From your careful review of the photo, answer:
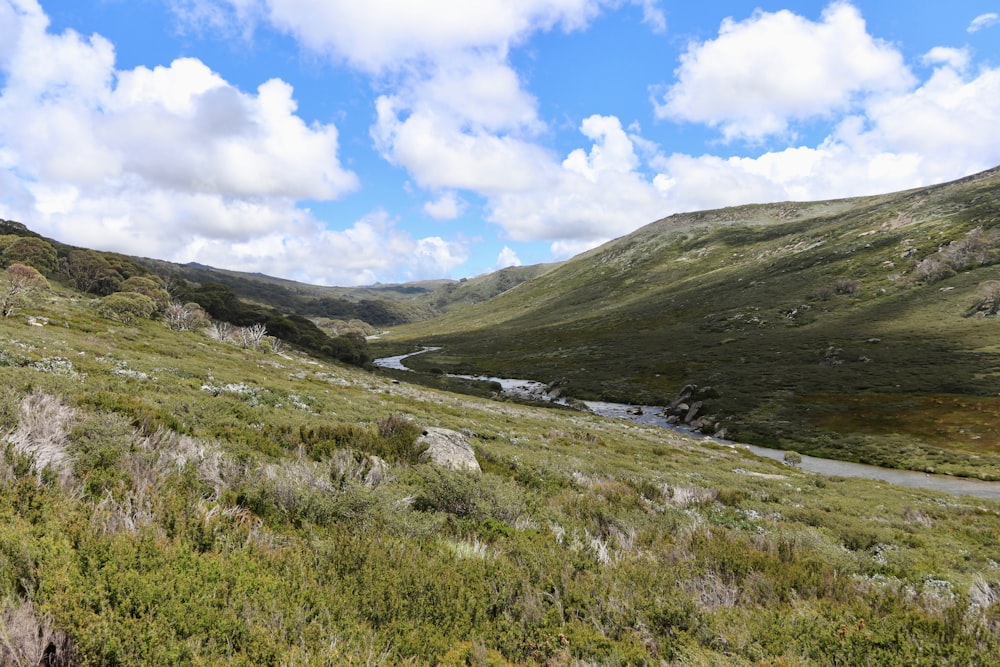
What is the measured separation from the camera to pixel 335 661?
4.23m

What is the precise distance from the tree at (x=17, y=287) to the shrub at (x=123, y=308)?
659 centimetres

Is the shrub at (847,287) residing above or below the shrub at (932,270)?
below

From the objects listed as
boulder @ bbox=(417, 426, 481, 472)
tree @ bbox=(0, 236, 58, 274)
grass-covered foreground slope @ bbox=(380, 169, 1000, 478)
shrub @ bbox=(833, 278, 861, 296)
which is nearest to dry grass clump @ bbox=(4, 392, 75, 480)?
boulder @ bbox=(417, 426, 481, 472)

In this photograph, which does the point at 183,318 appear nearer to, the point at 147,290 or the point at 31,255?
the point at 147,290

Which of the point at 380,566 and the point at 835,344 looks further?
the point at 835,344

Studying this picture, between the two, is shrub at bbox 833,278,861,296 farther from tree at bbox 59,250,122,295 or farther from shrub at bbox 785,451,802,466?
tree at bbox 59,250,122,295

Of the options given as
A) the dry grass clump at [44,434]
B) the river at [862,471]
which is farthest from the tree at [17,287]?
the river at [862,471]

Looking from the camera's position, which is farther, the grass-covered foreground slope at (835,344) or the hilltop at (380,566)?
the grass-covered foreground slope at (835,344)

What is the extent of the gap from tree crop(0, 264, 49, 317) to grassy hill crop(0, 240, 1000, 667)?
42793mm

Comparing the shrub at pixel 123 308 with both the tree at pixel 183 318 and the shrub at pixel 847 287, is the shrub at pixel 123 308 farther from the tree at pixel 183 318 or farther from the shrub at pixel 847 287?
the shrub at pixel 847 287

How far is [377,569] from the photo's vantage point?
19.5 ft

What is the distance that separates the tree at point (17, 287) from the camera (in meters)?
40.3

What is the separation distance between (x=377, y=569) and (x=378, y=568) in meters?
0.02

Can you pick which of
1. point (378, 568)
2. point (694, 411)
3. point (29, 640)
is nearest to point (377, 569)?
point (378, 568)
